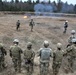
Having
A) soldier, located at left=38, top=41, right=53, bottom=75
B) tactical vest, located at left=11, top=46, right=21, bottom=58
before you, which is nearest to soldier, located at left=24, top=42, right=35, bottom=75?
tactical vest, located at left=11, top=46, right=21, bottom=58

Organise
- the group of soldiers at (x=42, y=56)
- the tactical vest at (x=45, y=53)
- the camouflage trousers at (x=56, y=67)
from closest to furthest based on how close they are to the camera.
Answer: the tactical vest at (x=45, y=53) < the group of soldiers at (x=42, y=56) < the camouflage trousers at (x=56, y=67)

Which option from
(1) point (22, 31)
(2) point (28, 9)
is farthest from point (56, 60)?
(2) point (28, 9)

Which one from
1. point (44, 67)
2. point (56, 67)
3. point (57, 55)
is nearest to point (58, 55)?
point (57, 55)

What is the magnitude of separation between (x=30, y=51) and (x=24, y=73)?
4.24 feet

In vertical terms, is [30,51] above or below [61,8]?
above

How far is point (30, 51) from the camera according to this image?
37.0ft

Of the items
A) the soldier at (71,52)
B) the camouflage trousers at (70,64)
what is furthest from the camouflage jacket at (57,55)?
the camouflage trousers at (70,64)

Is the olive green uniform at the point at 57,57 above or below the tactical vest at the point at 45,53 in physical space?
below

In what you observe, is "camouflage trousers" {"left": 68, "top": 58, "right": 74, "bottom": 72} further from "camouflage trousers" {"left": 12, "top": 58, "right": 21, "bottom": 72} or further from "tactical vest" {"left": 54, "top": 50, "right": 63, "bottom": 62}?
"camouflage trousers" {"left": 12, "top": 58, "right": 21, "bottom": 72}

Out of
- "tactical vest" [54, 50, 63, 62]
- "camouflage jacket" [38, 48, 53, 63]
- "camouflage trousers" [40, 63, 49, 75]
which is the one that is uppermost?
"camouflage jacket" [38, 48, 53, 63]

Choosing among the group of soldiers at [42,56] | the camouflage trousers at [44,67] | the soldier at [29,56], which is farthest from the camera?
the soldier at [29,56]

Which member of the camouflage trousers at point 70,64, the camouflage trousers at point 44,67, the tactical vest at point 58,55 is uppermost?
the tactical vest at point 58,55

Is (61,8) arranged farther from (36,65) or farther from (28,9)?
(36,65)

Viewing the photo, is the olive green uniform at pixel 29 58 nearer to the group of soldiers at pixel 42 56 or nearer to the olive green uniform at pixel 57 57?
the group of soldiers at pixel 42 56
